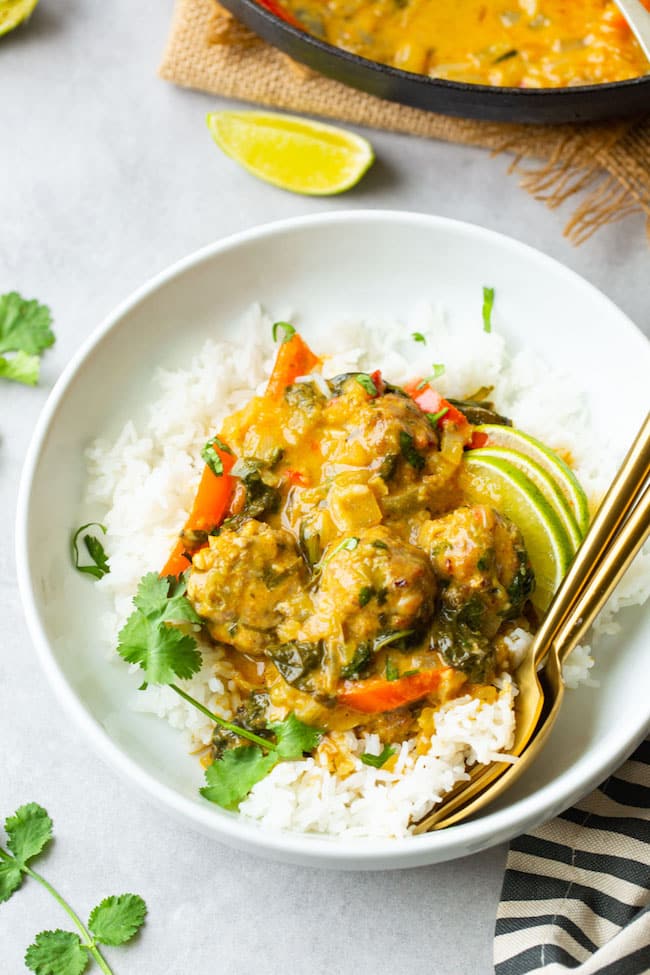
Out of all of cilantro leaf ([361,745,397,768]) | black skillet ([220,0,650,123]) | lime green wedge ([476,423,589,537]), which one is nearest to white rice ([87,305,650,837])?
cilantro leaf ([361,745,397,768])

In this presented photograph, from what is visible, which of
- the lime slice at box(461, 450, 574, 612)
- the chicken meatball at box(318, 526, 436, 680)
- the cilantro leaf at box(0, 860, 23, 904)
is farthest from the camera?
the cilantro leaf at box(0, 860, 23, 904)

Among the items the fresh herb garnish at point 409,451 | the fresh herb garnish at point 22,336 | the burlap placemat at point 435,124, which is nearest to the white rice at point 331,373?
the fresh herb garnish at point 409,451

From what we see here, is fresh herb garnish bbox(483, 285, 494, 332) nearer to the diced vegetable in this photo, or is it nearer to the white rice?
the white rice

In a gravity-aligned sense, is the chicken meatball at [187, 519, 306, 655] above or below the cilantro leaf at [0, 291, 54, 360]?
above

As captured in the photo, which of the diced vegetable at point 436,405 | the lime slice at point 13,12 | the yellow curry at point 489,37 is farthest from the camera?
the lime slice at point 13,12

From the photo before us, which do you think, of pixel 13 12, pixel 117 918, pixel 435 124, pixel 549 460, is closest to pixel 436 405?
pixel 549 460

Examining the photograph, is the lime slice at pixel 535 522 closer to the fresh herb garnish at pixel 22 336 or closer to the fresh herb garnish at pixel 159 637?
the fresh herb garnish at pixel 159 637
